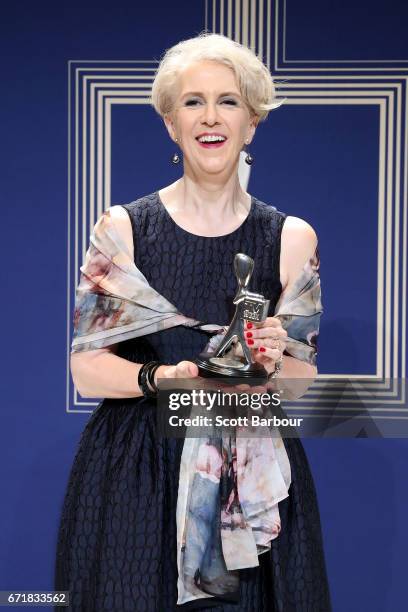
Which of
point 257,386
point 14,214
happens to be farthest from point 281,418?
point 14,214

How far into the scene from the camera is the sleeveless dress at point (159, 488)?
5.15 feet

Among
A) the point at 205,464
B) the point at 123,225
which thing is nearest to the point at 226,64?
the point at 123,225

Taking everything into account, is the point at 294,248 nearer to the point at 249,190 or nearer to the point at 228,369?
the point at 228,369

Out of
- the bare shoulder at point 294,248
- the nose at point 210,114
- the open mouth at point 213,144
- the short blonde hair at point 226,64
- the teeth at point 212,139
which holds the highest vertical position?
the short blonde hair at point 226,64

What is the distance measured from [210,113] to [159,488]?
616mm

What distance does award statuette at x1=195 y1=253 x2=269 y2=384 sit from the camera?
4.78ft

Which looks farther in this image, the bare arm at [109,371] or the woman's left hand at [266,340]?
the bare arm at [109,371]

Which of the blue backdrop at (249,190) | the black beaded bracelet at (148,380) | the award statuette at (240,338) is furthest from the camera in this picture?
the blue backdrop at (249,190)

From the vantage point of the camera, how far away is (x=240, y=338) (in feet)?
4.84

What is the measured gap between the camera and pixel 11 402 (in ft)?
8.42

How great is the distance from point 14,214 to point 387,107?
0.99 meters

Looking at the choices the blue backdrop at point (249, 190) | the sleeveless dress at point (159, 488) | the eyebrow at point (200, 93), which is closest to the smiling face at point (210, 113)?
the eyebrow at point (200, 93)

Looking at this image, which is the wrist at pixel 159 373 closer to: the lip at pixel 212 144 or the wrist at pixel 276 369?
the wrist at pixel 276 369

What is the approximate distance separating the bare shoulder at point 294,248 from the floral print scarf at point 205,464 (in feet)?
0.09
